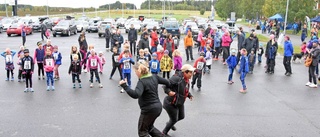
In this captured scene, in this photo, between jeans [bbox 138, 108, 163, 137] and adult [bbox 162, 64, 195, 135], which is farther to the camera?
adult [bbox 162, 64, 195, 135]

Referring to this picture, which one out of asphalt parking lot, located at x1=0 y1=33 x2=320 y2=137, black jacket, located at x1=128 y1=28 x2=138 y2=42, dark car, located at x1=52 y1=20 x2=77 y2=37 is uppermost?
dark car, located at x1=52 y1=20 x2=77 y2=37

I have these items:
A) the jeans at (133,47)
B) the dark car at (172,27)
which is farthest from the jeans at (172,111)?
the dark car at (172,27)

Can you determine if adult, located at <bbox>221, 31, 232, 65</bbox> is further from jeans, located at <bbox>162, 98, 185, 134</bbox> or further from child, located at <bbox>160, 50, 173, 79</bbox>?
jeans, located at <bbox>162, 98, 185, 134</bbox>

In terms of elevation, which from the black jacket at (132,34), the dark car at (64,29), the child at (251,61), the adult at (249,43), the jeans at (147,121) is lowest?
the jeans at (147,121)

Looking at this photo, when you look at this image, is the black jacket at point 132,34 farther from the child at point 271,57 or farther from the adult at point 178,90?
the adult at point 178,90

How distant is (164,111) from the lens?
8836 millimetres

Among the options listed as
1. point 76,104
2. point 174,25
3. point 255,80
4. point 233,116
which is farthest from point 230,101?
point 174,25

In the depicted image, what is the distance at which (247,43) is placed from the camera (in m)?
15.9

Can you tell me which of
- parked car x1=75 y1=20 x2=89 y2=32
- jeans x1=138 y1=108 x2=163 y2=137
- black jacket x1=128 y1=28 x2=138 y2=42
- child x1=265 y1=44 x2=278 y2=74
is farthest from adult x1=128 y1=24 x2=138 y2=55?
parked car x1=75 y1=20 x2=89 y2=32

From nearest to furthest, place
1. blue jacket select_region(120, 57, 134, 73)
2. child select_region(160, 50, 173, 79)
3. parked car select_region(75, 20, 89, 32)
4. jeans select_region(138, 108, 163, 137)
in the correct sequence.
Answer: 1. jeans select_region(138, 108, 163, 137)
2. blue jacket select_region(120, 57, 134, 73)
3. child select_region(160, 50, 173, 79)
4. parked car select_region(75, 20, 89, 32)

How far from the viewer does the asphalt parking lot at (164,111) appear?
7.49 metres

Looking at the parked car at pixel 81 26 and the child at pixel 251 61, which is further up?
the parked car at pixel 81 26

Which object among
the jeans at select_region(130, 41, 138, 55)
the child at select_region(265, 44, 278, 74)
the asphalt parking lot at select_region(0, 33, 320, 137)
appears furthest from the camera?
the jeans at select_region(130, 41, 138, 55)

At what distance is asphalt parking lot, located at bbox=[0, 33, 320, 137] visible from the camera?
24.6 ft
